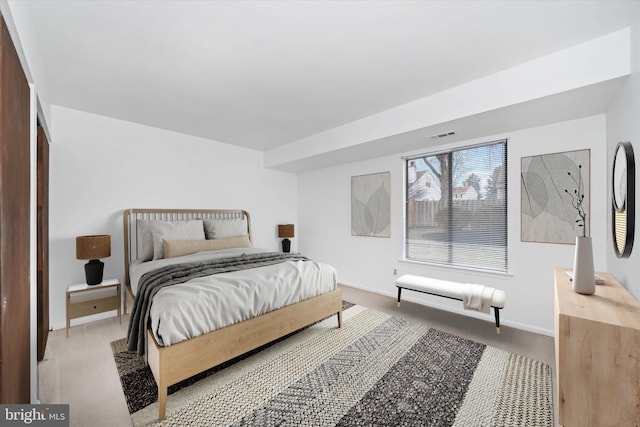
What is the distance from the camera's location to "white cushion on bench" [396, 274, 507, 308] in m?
2.76

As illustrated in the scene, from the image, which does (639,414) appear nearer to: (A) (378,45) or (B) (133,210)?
(A) (378,45)

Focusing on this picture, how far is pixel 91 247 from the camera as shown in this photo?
2861 mm

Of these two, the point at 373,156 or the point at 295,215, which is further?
the point at 295,215

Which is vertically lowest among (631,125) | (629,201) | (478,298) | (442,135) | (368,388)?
(368,388)

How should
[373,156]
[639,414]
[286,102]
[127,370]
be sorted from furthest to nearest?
[373,156] < [286,102] < [127,370] < [639,414]

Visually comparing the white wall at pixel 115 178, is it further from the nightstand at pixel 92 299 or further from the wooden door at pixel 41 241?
the wooden door at pixel 41 241

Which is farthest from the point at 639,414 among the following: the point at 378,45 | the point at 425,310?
the point at 378,45

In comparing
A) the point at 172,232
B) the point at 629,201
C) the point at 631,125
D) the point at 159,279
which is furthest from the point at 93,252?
the point at 631,125

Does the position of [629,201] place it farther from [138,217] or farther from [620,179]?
[138,217]

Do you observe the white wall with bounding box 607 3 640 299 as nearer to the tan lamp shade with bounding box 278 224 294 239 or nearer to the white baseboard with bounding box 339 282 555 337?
the white baseboard with bounding box 339 282 555 337

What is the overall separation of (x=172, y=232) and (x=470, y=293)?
3583 millimetres

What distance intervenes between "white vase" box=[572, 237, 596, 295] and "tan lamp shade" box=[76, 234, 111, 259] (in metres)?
4.22

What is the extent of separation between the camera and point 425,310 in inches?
138

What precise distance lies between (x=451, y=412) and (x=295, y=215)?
171 inches
